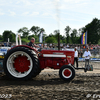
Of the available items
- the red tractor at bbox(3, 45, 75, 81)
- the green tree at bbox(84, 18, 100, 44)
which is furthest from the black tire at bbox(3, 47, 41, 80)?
the green tree at bbox(84, 18, 100, 44)

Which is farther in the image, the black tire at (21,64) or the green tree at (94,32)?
the green tree at (94,32)

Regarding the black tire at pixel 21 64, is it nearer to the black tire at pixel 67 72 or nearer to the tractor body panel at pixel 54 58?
the tractor body panel at pixel 54 58

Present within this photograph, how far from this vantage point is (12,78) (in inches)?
228

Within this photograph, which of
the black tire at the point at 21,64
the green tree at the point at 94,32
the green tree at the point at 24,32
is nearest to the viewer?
the black tire at the point at 21,64

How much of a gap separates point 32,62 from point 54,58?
3.06 ft

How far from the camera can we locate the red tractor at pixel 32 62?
5.74 meters

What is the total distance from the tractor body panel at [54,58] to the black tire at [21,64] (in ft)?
1.21

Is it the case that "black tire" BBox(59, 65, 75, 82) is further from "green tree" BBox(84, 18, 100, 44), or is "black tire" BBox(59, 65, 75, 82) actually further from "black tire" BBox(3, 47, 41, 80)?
"green tree" BBox(84, 18, 100, 44)

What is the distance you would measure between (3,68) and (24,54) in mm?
948

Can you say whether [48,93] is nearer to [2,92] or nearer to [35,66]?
[2,92]

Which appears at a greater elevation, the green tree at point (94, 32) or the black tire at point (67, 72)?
the green tree at point (94, 32)

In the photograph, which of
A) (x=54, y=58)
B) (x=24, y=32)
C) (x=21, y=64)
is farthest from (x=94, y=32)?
(x=21, y=64)

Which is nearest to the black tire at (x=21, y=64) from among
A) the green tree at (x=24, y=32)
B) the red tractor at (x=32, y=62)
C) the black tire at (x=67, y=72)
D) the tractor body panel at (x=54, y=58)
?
the red tractor at (x=32, y=62)

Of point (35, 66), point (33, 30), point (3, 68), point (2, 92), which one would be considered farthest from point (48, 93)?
point (33, 30)
